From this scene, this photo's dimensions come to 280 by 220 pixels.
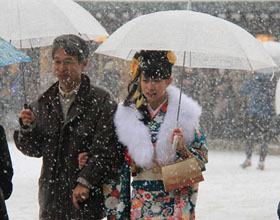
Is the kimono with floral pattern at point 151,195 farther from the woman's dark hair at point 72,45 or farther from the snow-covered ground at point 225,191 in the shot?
the snow-covered ground at point 225,191

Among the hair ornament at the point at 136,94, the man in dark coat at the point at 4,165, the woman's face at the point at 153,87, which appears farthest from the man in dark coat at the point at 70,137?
the man in dark coat at the point at 4,165

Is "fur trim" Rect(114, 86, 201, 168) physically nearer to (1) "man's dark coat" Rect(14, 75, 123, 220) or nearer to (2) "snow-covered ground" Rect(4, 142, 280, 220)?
(1) "man's dark coat" Rect(14, 75, 123, 220)

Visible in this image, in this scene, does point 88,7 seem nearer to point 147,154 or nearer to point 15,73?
point 15,73

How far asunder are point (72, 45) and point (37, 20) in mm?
472

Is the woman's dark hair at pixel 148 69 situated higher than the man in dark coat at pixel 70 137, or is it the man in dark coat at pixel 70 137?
the woman's dark hair at pixel 148 69

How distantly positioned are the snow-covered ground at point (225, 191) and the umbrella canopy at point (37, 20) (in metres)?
3.45

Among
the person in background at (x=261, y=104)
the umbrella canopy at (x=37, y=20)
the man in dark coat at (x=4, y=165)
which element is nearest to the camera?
the man in dark coat at (x=4, y=165)

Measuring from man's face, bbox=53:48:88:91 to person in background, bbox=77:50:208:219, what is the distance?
383 mm

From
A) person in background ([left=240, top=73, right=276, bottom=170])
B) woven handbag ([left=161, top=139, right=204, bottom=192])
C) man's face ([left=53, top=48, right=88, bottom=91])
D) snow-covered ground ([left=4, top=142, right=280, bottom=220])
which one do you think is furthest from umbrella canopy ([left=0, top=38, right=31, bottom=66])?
person in background ([left=240, top=73, right=276, bottom=170])

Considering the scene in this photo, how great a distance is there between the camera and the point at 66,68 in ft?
14.3

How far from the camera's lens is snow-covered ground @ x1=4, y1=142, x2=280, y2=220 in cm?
792

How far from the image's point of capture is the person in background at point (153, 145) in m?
4.21

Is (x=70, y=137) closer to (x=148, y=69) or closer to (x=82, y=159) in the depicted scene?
(x=82, y=159)

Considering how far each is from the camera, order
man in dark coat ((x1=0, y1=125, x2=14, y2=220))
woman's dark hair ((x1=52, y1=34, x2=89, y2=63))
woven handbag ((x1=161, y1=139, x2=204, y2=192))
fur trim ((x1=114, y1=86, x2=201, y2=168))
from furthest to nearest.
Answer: woman's dark hair ((x1=52, y1=34, x2=89, y2=63)), fur trim ((x1=114, y1=86, x2=201, y2=168)), woven handbag ((x1=161, y1=139, x2=204, y2=192)), man in dark coat ((x1=0, y1=125, x2=14, y2=220))
